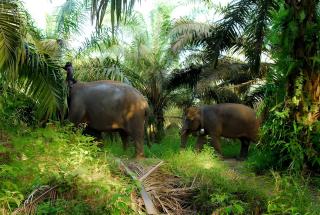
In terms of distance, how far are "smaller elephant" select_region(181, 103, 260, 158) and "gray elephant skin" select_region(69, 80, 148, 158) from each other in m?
2.42

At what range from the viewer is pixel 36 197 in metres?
5.17

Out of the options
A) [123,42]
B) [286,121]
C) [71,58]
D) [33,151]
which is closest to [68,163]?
[33,151]

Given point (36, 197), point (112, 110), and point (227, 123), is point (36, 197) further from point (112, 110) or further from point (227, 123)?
point (227, 123)

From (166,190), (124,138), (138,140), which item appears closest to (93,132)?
(124,138)

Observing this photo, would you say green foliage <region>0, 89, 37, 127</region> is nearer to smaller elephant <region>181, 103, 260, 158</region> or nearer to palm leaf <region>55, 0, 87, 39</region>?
smaller elephant <region>181, 103, 260, 158</region>

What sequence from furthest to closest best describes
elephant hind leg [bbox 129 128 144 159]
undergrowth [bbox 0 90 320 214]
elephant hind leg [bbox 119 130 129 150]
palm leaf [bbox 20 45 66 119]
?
elephant hind leg [bbox 119 130 129 150]
elephant hind leg [bbox 129 128 144 159]
palm leaf [bbox 20 45 66 119]
undergrowth [bbox 0 90 320 214]

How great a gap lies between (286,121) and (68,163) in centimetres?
327

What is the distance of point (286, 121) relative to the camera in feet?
23.7

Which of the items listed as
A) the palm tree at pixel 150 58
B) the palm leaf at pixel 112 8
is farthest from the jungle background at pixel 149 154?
the palm tree at pixel 150 58

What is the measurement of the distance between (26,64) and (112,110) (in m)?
1.99

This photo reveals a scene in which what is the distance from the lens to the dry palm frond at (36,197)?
4895mm

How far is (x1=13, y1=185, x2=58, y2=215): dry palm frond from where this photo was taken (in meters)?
4.89

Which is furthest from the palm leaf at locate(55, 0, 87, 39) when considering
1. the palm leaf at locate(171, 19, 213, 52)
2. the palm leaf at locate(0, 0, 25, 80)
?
the palm leaf at locate(0, 0, 25, 80)

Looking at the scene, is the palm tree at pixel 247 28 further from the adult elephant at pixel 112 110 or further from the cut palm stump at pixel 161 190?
the cut palm stump at pixel 161 190
